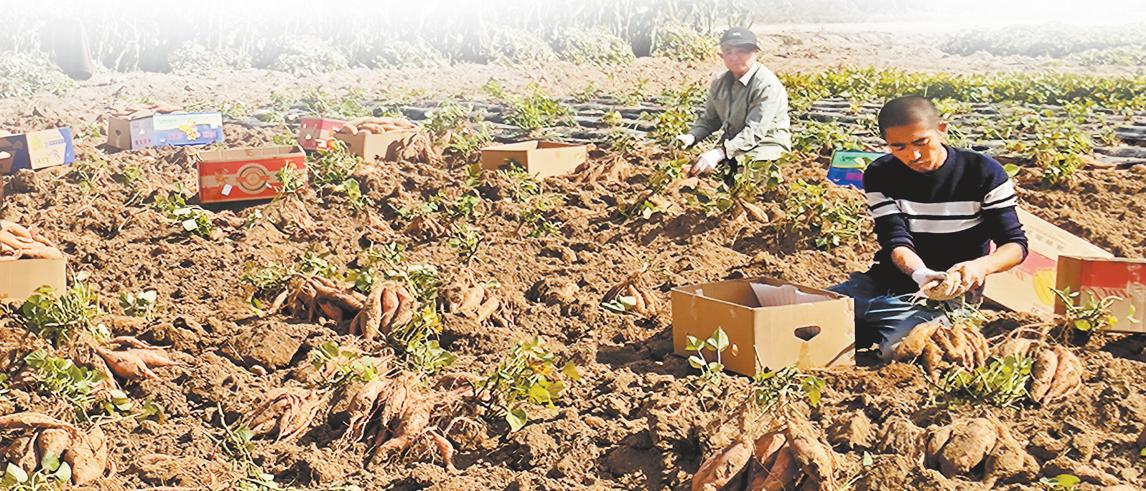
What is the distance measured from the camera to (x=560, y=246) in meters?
6.38

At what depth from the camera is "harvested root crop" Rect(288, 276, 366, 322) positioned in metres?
5.11

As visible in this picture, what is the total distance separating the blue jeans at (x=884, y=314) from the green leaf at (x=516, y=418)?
1355 millimetres

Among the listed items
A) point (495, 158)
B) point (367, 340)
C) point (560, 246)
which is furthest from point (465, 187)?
point (367, 340)

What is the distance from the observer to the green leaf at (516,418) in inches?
153

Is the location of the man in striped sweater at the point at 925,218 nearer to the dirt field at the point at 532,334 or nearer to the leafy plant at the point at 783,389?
the dirt field at the point at 532,334

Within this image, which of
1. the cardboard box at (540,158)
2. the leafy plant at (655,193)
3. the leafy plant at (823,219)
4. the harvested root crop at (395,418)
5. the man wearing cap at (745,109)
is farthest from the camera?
the cardboard box at (540,158)

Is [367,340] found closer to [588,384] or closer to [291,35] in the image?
[588,384]

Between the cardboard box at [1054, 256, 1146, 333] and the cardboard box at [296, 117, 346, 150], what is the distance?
5.49m

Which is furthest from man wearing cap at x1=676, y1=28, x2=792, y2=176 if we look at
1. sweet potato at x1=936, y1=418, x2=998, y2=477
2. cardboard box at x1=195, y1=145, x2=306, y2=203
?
sweet potato at x1=936, y1=418, x2=998, y2=477

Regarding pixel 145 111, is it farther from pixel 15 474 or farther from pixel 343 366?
pixel 15 474

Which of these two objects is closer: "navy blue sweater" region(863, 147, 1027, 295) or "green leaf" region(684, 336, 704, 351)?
"green leaf" region(684, 336, 704, 351)

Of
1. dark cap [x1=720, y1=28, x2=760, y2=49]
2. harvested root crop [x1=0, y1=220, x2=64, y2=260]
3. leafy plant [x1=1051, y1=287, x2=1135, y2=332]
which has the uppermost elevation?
dark cap [x1=720, y1=28, x2=760, y2=49]

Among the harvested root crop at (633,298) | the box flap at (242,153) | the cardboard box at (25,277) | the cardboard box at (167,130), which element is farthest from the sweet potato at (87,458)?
the cardboard box at (167,130)

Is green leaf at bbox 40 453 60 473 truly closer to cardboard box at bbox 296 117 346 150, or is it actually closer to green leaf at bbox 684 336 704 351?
green leaf at bbox 684 336 704 351
